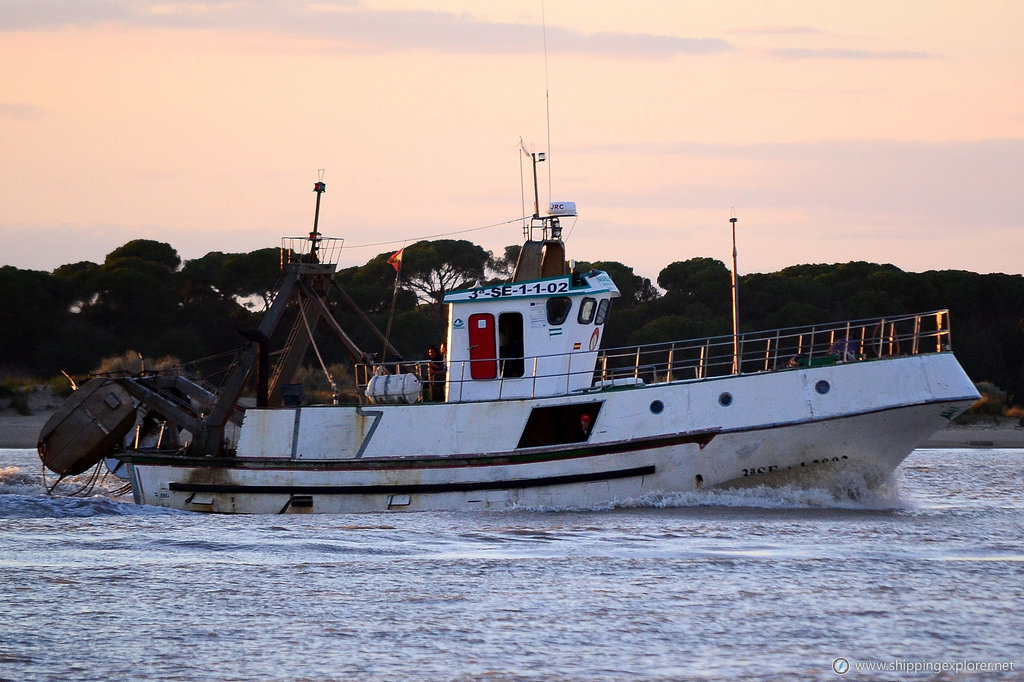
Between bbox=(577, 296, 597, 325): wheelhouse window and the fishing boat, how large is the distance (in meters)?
0.04

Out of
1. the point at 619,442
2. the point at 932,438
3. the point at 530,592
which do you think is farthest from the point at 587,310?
the point at 932,438

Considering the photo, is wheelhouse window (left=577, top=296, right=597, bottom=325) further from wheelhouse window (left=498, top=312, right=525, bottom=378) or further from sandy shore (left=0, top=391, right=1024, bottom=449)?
sandy shore (left=0, top=391, right=1024, bottom=449)

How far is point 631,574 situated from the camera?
50.3 ft

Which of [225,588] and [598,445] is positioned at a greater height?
[598,445]

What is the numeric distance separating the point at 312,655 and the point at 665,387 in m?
9.23

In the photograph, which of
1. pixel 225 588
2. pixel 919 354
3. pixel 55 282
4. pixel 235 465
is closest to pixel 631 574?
pixel 225 588

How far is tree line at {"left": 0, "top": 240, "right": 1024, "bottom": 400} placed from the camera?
50.2m

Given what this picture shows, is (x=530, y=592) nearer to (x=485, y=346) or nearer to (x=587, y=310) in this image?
(x=485, y=346)

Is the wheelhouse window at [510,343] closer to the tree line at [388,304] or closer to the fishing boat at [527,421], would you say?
the fishing boat at [527,421]

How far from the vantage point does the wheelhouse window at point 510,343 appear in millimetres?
21172

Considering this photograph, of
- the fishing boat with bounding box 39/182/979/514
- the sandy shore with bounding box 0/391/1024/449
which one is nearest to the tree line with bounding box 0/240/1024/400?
the sandy shore with bounding box 0/391/1024/449

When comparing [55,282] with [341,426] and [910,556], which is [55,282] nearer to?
[341,426]

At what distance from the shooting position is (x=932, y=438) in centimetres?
4659

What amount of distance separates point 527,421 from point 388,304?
3310 cm
